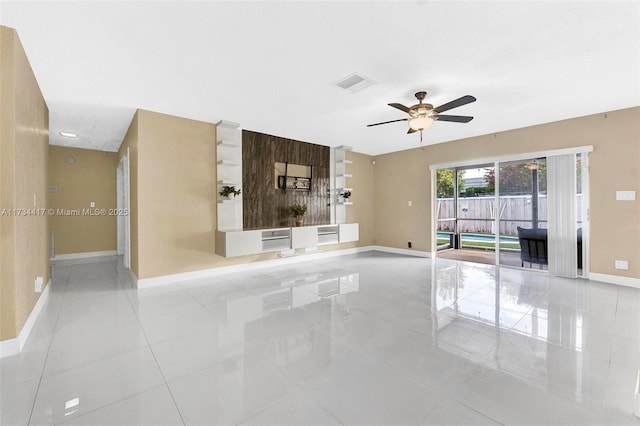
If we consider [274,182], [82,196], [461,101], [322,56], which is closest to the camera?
[322,56]

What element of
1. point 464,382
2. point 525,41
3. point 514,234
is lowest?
point 464,382

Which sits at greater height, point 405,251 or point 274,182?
point 274,182

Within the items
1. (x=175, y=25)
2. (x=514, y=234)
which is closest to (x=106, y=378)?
(x=175, y=25)

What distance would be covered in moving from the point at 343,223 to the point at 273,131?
2.71 meters

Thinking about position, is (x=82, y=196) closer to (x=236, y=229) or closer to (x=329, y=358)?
(x=236, y=229)

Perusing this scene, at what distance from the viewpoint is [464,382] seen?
1868mm

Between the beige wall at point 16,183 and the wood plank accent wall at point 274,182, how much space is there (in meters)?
2.81

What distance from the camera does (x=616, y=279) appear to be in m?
4.20

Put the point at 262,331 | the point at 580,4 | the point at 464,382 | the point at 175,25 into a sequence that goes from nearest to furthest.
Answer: the point at 464,382 → the point at 580,4 → the point at 175,25 → the point at 262,331

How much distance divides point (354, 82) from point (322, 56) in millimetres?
663

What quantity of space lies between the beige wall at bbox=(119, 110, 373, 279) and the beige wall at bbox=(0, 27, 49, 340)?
124 cm

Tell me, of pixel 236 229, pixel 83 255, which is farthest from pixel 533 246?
pixel 83 255

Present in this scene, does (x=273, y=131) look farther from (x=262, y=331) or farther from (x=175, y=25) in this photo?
(x=262, y=331)

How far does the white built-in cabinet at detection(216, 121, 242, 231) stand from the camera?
4.83m
